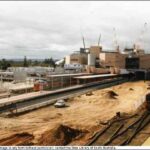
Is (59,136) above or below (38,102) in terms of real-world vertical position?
below

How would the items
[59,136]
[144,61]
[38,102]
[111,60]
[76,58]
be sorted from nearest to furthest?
1. [59,136]
2. [38,102]
3. [111,60]
4. [144,61]
5. [76,58]

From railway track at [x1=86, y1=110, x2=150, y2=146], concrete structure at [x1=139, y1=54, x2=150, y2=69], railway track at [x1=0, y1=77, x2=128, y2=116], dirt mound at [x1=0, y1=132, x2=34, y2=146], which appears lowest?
dirt mound at [x1=0, y1=132, x2=34, y2=146]

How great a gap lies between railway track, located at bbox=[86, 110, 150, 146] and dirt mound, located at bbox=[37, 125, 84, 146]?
202 centimetres

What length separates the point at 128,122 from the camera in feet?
111

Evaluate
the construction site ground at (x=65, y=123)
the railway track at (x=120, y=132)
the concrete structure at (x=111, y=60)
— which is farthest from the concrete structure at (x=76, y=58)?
the railway track at (x=120, y=132)

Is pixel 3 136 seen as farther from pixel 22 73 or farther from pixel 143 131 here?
pixel 22 73

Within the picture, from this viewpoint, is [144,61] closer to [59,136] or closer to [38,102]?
[38,102]

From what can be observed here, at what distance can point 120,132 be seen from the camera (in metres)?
28.8

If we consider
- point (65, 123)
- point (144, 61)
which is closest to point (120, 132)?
point (65, 123)

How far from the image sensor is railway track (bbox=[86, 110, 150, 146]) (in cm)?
2573

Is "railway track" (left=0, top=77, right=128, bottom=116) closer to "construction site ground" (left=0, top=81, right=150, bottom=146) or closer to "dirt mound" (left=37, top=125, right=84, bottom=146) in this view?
"construction site ground" (left=0, top=81, right=150, bottom=146)

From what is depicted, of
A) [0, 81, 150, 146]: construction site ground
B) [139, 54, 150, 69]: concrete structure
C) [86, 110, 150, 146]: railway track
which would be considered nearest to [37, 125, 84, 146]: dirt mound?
[0, 81, 150, 146]: construction site ground

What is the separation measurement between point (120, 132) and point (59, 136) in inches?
203

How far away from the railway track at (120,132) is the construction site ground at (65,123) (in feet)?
1.99
